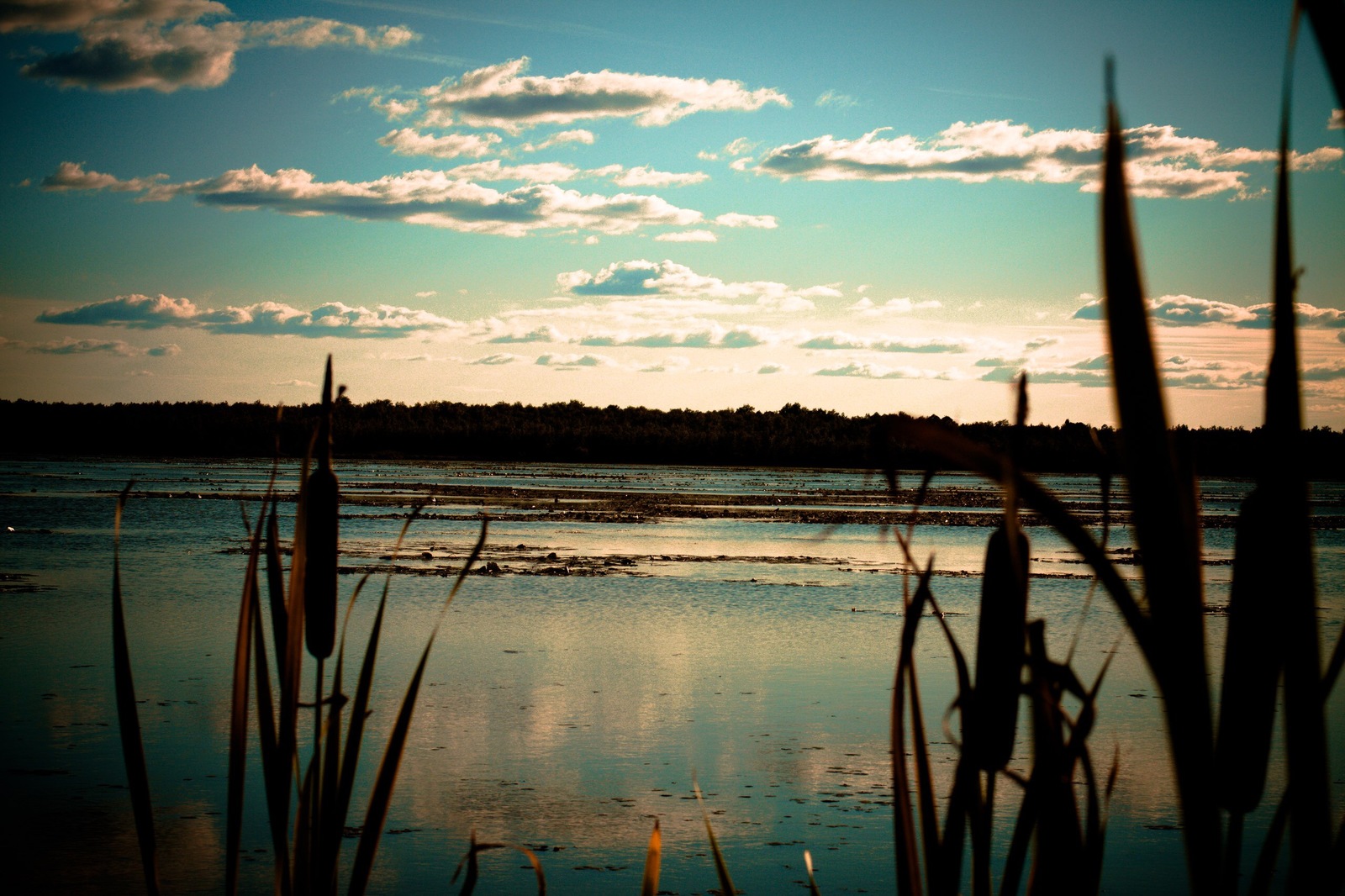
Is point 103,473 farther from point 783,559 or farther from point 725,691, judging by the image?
point 725,691

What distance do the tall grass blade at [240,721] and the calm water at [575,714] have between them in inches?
33.7

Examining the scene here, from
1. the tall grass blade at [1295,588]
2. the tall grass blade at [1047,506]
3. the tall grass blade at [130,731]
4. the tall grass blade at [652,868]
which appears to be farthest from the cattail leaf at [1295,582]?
the tall grass blade at [130,731]

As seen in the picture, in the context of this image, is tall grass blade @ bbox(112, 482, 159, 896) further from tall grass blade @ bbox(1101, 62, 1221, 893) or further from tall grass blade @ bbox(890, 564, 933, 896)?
tall grass blade @ bbox(1101, 62, 1221, 893)

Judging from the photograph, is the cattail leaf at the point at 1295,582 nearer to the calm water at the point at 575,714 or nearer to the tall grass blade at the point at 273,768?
the calm water at the point at 575,714

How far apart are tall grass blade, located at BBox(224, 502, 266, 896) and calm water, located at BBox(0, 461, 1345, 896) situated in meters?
0.86

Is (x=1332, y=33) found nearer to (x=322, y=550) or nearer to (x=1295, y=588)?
(x=1295, y=588)

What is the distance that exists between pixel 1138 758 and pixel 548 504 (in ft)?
85.3

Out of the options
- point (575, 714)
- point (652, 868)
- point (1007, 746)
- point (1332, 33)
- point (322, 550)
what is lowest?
point (575, 714)

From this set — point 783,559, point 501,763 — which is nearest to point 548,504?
point 783,559

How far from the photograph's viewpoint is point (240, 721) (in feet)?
4.97

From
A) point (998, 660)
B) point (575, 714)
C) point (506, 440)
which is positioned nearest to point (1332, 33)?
point (998, 660)

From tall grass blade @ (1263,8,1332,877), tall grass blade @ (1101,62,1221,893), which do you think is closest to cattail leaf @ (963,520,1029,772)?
tall grass blade @ (1263,8,1332,877)

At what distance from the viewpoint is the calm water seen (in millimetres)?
5672

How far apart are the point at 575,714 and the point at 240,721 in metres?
6.97
